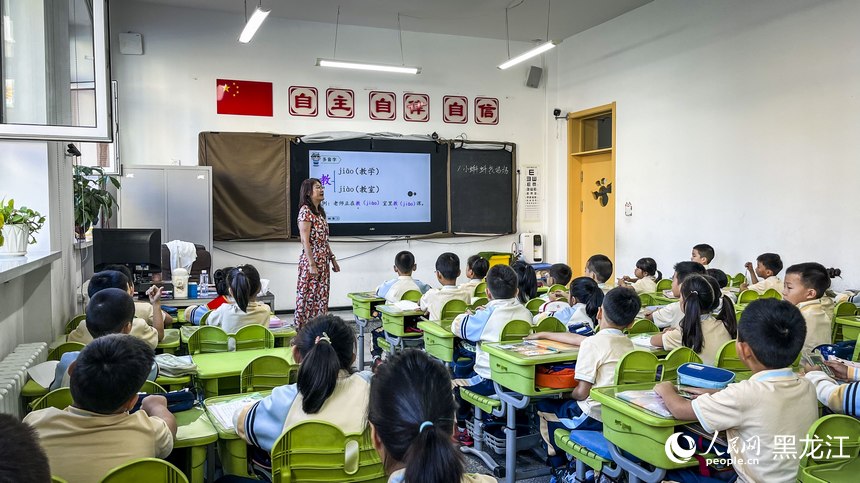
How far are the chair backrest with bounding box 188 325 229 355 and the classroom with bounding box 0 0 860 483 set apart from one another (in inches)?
0.7

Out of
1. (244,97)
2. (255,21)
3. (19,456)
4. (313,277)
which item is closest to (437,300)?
(313,277)

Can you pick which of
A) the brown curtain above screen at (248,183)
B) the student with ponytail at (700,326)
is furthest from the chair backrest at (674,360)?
the brown curtain above screen at (248,183)

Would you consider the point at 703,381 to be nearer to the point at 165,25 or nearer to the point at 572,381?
the point at 572,381

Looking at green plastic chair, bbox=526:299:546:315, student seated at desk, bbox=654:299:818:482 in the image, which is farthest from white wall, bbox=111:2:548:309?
student seated at desk, bbox=654:299:818:482

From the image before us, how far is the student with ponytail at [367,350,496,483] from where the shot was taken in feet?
3.67

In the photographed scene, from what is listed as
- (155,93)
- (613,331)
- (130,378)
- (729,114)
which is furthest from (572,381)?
(155,93)

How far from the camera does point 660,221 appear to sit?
22.1 ft

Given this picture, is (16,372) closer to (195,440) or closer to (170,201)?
(195,440)

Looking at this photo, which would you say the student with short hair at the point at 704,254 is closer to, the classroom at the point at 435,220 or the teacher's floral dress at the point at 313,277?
the classroom at the point at 435,220

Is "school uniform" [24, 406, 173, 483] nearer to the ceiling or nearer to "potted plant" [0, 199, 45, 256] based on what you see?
"potted plant" [0, 199, 45, 256]

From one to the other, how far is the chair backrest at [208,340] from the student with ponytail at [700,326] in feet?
6.87

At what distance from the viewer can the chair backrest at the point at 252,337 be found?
10.5ft

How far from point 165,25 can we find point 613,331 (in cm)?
601

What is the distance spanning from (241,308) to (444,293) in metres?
1.27
